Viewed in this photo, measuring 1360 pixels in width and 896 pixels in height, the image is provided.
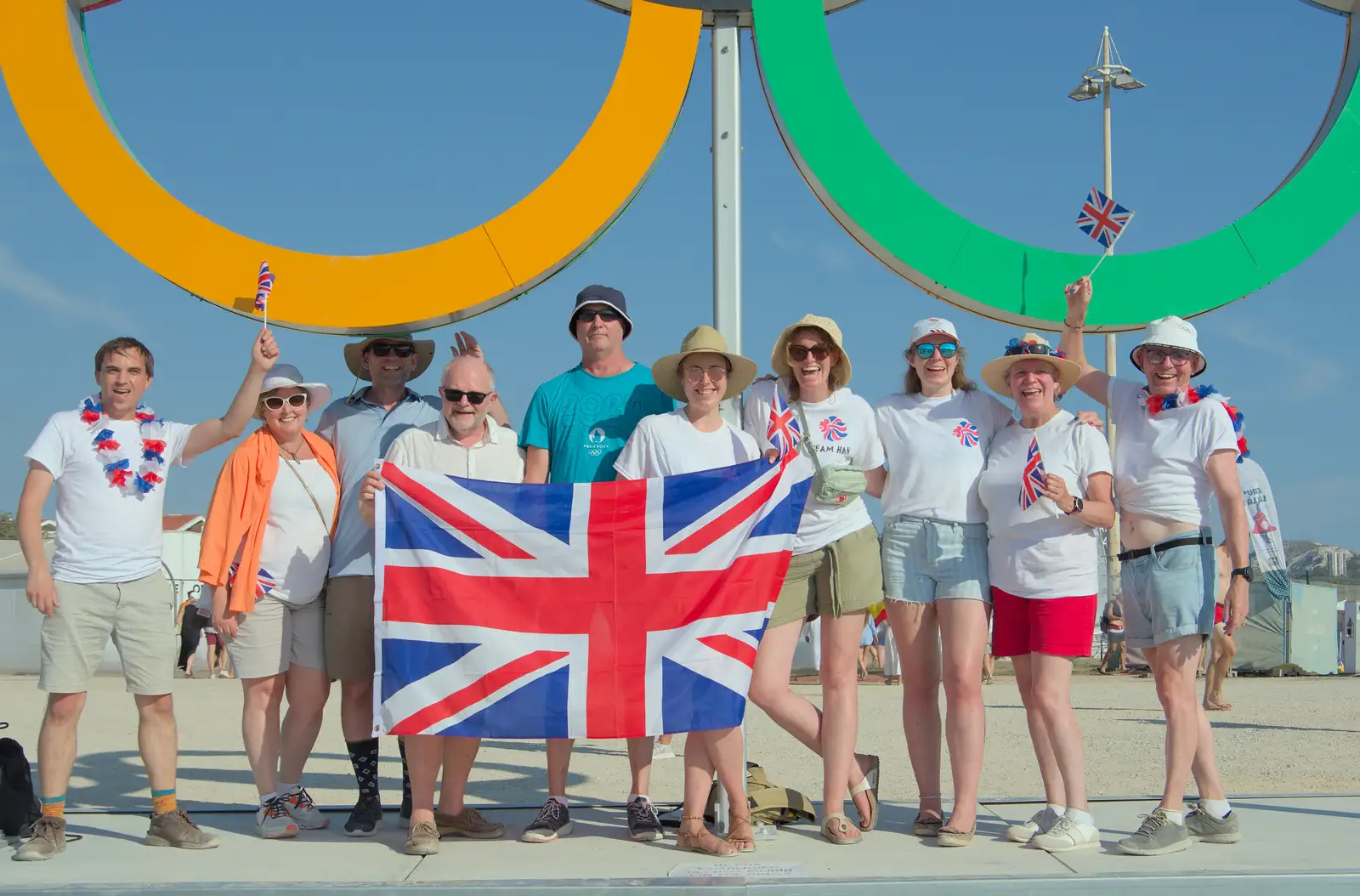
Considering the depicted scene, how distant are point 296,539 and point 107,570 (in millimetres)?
733

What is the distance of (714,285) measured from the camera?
18.1 ft

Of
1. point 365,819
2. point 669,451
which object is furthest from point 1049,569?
point 365,819

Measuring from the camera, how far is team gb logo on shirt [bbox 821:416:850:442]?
16.1 feet

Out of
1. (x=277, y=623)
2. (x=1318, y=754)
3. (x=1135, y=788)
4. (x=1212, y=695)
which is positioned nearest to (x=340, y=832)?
(x=277, y=623)

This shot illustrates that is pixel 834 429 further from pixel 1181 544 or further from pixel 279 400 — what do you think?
pixel 279 400

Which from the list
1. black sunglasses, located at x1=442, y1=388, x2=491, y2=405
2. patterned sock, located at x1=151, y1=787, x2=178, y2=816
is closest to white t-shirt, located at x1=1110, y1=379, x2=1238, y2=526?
black sunglasses, located at x1=442, y1=388, x2=491, y2=405

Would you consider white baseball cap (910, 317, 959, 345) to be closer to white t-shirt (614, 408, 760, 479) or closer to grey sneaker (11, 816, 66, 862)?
white t-shirt (614, 408, 760, 479)

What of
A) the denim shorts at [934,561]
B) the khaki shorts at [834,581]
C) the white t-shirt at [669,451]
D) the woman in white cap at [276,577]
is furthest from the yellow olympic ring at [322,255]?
the denim shorts at [934,561]

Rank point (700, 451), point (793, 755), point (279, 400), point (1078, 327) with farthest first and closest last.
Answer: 1. point (793, 755)
2. point (1078, 327)
3. point (279, 400)
4. point (700, 451)

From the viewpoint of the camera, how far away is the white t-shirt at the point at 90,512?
473 centimetres

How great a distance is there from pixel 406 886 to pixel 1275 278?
4.64m

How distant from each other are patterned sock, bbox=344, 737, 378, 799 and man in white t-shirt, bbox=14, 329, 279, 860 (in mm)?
647

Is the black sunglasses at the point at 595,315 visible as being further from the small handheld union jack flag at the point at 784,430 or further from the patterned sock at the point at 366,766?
the patterned sock at the point at 366,766

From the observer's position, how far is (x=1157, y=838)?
15.0 feet
